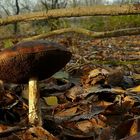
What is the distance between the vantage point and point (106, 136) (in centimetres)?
208

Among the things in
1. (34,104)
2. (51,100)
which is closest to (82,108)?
(51,100)

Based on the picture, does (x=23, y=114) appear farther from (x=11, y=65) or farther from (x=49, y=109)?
(x=11, y=65)

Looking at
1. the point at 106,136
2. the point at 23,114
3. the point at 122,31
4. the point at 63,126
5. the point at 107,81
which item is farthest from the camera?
the point at 122,31

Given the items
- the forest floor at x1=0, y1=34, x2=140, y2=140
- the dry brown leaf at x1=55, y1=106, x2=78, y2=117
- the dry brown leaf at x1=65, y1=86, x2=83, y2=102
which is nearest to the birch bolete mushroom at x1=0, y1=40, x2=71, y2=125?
the forest floor at x1=0, y1=34, x2=140, y2=140

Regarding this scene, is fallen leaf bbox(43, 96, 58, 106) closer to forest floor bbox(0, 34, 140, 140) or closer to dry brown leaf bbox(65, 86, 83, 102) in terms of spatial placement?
forest floor bbox(0, 34, 140, 140)

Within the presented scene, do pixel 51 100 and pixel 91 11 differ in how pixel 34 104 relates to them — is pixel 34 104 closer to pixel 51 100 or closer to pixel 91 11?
pixel 51 100

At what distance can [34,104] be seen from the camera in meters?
2.46

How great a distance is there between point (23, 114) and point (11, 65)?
58cm

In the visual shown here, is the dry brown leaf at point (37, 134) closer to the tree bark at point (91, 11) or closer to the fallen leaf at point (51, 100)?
the fallen leaf at point (51, 100)

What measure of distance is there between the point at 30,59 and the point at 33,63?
0.05m

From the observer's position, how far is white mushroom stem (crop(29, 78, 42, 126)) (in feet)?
7.95

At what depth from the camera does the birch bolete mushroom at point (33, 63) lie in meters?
2.13

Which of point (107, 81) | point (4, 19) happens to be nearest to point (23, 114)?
point (107, 81)

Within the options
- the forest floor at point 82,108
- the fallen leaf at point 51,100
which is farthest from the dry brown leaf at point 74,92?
the fallen leaf at point 51,100
